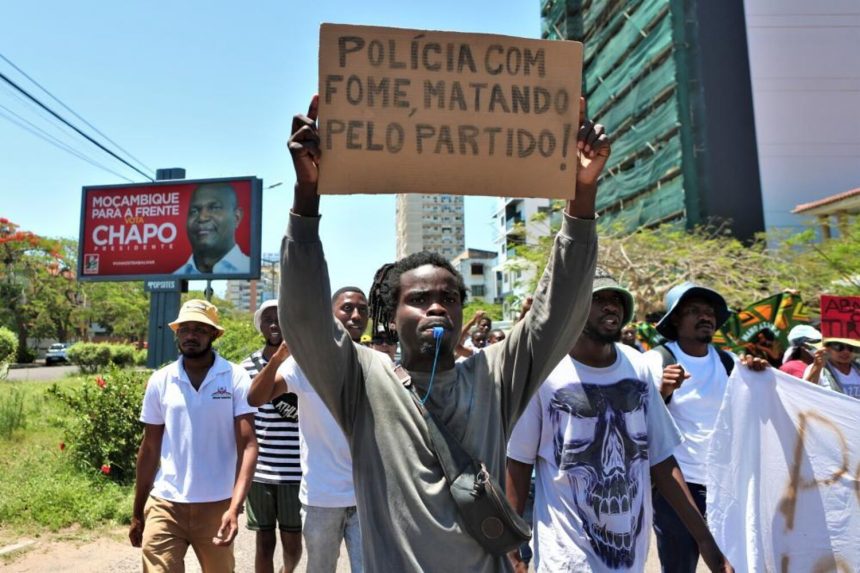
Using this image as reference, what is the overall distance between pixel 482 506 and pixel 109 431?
6.68 m

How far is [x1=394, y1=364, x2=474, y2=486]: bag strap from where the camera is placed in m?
1.64

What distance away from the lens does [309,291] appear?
5.29 feet

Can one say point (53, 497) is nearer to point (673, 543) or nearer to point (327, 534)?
point (327, 534)

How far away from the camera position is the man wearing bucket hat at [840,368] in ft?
17.1

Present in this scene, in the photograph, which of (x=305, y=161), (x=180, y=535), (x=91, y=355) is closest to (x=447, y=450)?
(x=305, y=161)

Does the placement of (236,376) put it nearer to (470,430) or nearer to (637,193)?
(470,430)

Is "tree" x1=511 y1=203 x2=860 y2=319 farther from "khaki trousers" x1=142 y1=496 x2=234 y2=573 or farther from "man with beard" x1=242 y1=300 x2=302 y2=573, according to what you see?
"khaki trousers" x1=142 y1=496 x2=234 y2=573

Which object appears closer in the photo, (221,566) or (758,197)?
(221,566)

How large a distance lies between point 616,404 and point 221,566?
7.80 ft

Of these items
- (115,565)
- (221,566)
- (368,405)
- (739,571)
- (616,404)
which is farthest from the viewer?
(115,565)

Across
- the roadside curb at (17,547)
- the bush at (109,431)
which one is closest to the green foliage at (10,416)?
the bush at (109,431)

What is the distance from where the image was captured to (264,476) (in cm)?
419

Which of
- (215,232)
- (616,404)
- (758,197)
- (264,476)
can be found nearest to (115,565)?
(264,476)

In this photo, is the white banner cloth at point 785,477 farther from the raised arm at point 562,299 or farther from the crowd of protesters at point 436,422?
the raised arm at point 562,299
